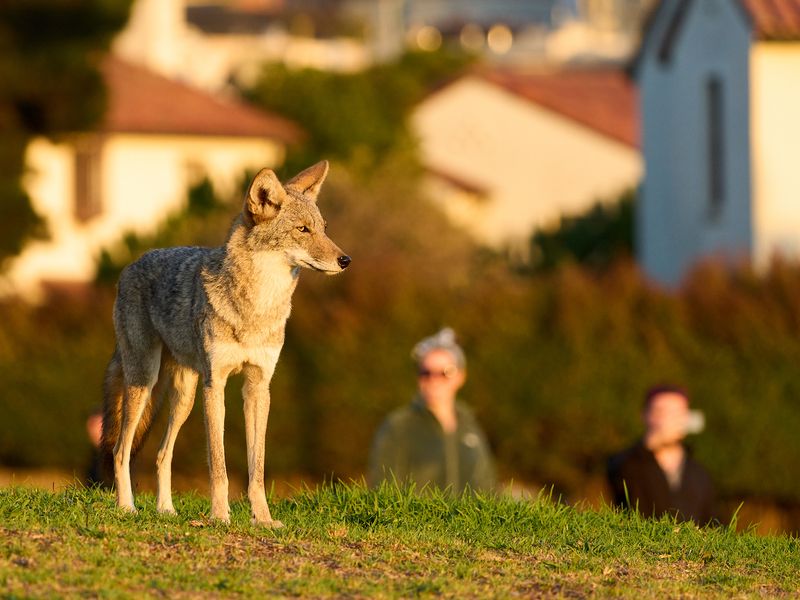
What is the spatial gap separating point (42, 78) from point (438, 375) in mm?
24844

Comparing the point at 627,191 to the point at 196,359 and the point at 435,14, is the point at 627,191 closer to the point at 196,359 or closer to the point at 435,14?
the point at 196,359

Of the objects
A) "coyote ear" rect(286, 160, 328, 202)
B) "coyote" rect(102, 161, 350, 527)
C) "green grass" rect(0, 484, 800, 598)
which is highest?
"coyote ear" rect(286, 160, 328, 202)

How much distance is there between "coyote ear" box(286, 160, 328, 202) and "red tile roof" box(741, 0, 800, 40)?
80.9ft

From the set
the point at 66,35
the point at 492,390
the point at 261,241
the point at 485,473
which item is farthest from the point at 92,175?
the point at 261,241

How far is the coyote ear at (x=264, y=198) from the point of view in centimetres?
898

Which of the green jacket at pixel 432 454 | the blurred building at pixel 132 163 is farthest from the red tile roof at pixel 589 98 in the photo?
the green jacket at pixel 432 454

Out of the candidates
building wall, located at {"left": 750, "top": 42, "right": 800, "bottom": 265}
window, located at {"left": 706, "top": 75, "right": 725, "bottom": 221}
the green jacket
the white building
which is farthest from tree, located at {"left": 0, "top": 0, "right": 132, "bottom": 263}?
the white building

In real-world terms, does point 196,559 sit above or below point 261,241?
below

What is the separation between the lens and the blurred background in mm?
22234

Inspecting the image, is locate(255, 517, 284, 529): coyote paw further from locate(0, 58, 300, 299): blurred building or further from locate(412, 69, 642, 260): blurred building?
locate(412, 69, 642, 260): blurred building

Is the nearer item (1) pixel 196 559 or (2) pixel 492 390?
(1) pixel 196 559

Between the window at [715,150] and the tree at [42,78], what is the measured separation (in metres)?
11.1

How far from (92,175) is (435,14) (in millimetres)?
97436

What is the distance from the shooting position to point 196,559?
8.48 metres
